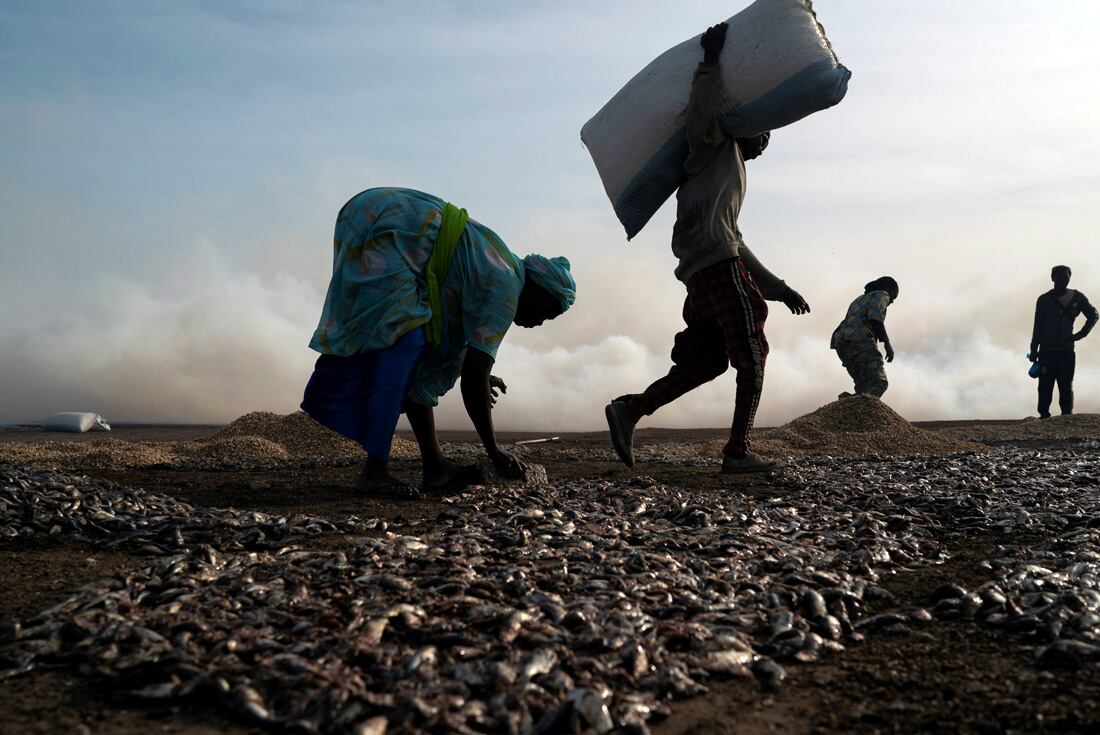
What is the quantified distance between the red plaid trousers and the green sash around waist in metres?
1.60

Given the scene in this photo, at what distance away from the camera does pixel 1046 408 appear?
50.3 feet

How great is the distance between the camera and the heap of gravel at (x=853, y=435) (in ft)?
32.7

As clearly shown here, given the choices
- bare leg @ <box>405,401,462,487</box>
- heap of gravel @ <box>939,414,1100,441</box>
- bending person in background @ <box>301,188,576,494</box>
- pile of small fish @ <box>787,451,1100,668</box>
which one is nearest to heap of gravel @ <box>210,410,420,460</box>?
bare leg @ <box>405,401,462,487</box>

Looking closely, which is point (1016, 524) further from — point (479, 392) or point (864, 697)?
point (479, 392)

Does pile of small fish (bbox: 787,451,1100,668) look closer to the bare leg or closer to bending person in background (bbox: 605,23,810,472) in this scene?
bending person in background (bbox: 605,23,810,472)

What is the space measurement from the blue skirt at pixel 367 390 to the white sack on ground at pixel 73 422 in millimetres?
11492

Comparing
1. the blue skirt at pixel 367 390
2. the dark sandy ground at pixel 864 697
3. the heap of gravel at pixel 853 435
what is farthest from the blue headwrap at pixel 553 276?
the heap of gravel at pixel 853 435

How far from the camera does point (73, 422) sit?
49.3 feet

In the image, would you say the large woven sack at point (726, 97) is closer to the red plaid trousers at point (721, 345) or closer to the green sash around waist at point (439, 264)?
the red plaid trousers at point (721, 345)

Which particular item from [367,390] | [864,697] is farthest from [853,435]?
[864,697]

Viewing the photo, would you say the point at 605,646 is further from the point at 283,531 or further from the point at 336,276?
the point at 336,276

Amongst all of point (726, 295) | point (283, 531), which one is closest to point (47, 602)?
point (283, 531)

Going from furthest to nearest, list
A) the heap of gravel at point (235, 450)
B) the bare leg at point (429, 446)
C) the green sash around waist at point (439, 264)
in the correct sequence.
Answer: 1. the heap of gravel at point (235, 450)
2. the bare leg at point (429, 446)
3. the green sash around waist at point (439, 264)

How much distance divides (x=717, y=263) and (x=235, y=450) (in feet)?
18.6
